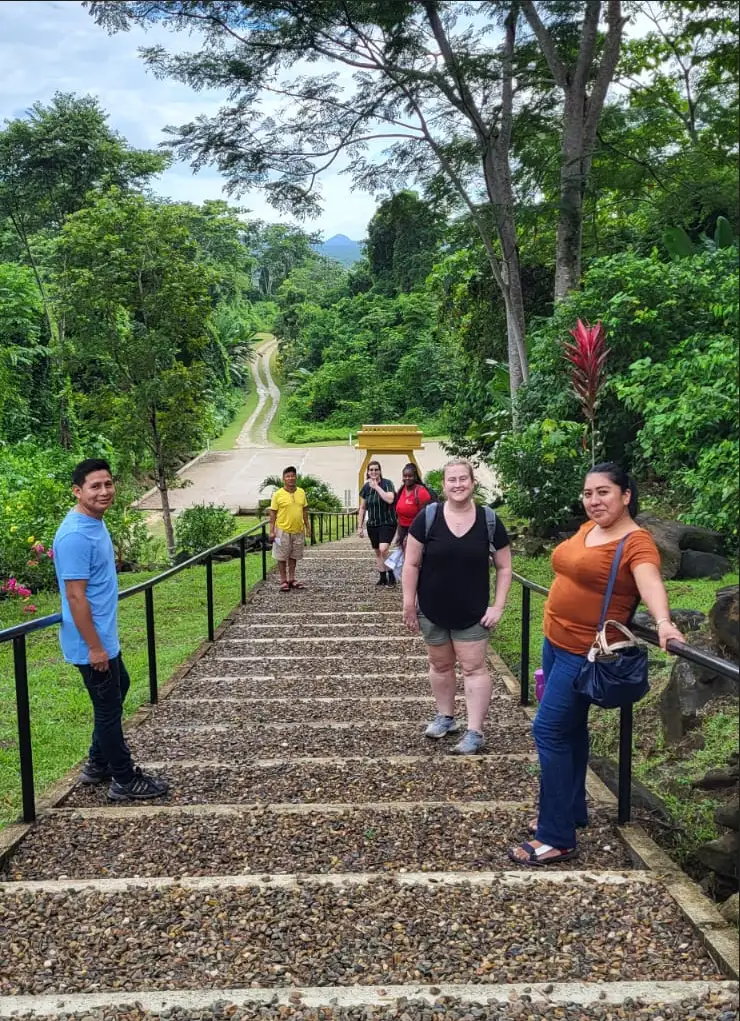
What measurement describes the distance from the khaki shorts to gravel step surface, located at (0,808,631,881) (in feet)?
19.6

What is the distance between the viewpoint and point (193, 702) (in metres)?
5.07

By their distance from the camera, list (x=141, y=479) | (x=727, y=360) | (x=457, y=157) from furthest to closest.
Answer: (x=141, y=479) < (x=457, y=157) < (x=727, y=360)

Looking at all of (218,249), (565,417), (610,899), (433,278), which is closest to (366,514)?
(565,417)

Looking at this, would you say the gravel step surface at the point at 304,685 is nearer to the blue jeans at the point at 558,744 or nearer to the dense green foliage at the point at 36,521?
the blue jeans at the point at 558,744

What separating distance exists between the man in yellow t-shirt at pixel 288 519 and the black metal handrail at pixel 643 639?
4.20 m

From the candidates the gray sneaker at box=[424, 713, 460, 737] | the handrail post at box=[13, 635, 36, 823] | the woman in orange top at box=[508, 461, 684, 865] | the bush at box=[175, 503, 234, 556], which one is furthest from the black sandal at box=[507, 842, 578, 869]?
the bush at box=[175, 503, 234, 556]

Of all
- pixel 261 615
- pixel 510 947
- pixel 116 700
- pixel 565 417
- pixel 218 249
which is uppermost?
pixel 218 249

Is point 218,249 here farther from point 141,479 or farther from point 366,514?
point 366,514

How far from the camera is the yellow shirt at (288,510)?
8.85 m

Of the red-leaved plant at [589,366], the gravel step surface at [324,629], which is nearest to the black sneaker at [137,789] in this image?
the gravel step surface at [324,629]

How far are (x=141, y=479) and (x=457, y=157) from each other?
720 inches

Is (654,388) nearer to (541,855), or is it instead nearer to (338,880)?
(541,855)

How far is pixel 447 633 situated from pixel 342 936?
69.9 inches

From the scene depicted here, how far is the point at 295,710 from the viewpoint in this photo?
4828 millimetres
